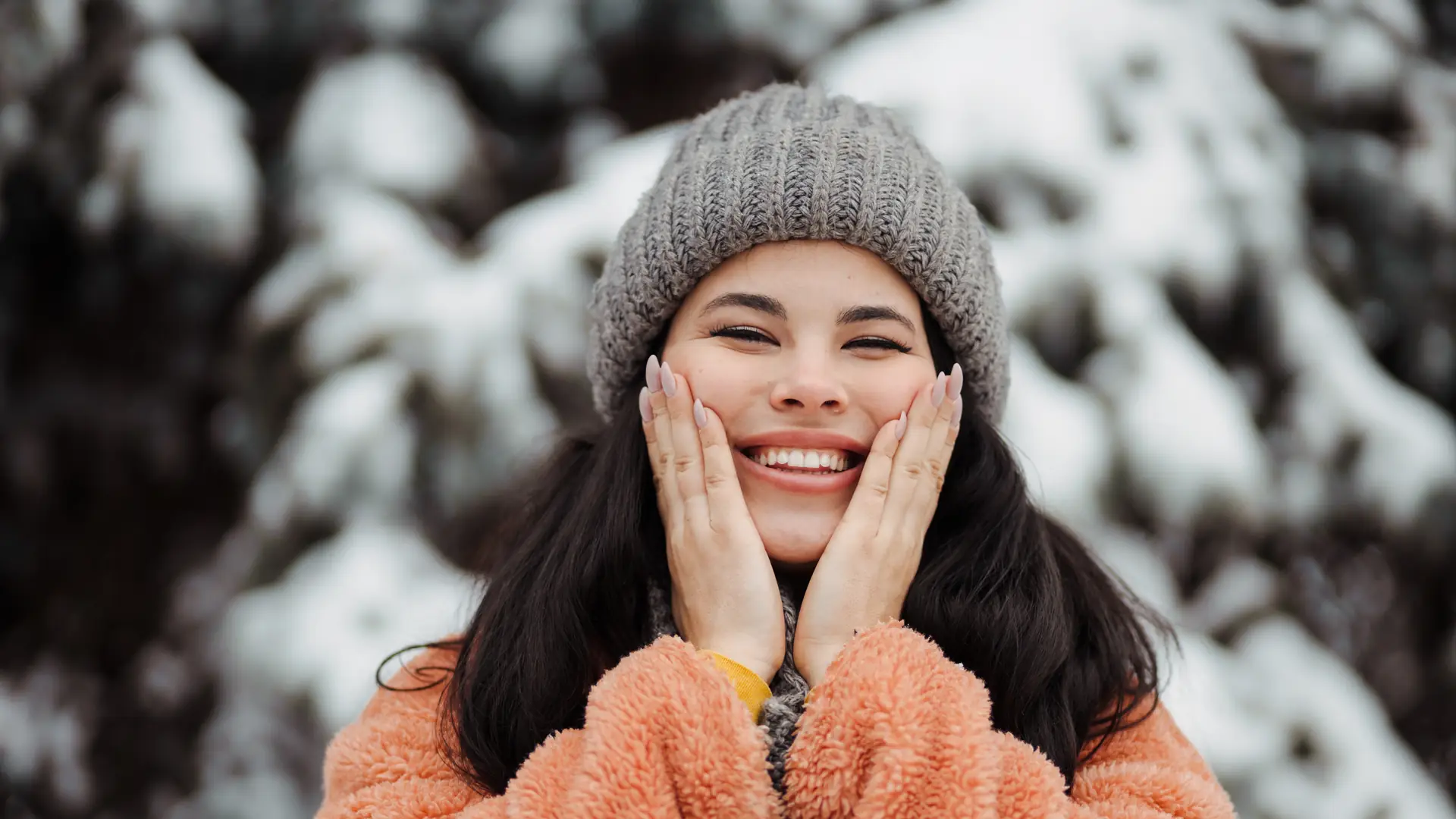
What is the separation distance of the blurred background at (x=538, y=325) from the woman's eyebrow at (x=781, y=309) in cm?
95

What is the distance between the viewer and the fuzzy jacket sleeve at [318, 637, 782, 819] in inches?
45.1

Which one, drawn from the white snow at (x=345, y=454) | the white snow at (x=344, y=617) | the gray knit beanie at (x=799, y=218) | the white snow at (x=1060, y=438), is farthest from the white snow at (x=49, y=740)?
the white snow at (x=1060, y=438)

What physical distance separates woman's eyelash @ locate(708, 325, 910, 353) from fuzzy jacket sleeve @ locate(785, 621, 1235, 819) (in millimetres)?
408

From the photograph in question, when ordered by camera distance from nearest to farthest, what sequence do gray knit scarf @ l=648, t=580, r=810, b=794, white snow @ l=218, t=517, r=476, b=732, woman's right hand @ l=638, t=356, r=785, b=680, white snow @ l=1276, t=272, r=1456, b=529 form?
1. gray knit scarf @ l=648, t=580, r=810, b=794
2. woman's right hand @ l=638, t=356, r=785, b=680
3. white snow @ l=218, t=517, r=476, b=732
4. white snow @ l=1276, t=272, r=1456, b=529

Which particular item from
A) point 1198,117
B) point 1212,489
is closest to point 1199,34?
point 1198,117

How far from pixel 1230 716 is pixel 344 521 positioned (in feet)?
6.79

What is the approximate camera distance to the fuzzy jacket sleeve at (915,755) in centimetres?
114

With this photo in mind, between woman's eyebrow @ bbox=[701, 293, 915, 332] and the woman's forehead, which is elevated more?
the woman's forehead

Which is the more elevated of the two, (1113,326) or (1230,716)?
(1113,326)

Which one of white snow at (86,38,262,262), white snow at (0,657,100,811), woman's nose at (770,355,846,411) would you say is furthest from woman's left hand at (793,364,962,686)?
white snow at (0,657,100,811)

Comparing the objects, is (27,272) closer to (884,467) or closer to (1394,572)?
(884,467)

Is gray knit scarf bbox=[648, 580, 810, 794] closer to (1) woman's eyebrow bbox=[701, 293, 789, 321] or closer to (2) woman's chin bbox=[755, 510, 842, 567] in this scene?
(2) woman's chin bbox=[755, 510, 842, 567]

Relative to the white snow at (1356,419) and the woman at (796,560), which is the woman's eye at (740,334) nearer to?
the woman at (796,560)

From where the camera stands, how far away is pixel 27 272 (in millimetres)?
2531
